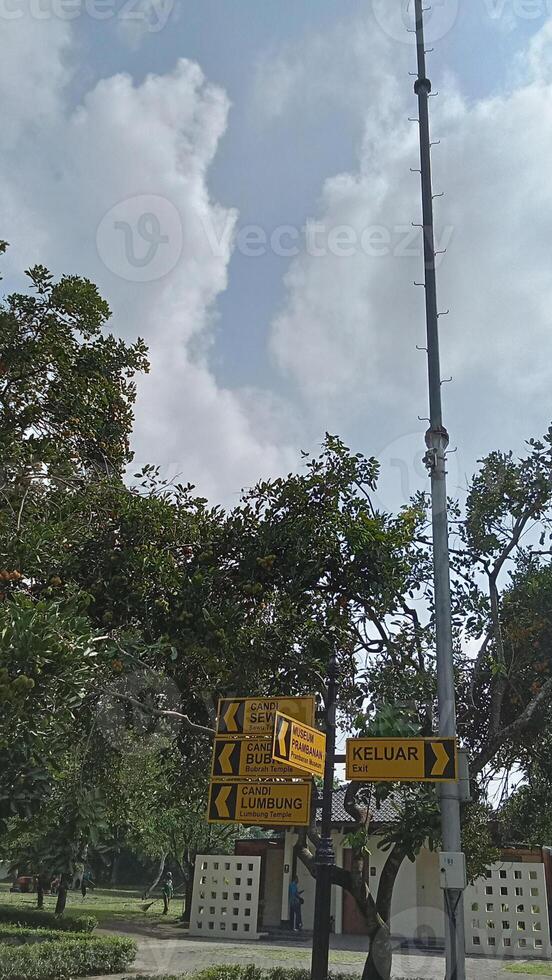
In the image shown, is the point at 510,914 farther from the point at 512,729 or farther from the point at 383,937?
the point at 512,729

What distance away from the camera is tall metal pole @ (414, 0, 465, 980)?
8523mm

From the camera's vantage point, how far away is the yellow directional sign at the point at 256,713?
8.23m

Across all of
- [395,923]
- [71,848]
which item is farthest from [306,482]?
[395,923]

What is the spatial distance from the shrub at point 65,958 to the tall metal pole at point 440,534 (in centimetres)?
734

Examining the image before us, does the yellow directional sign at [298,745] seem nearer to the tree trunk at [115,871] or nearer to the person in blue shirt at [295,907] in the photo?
the person in blue shirt at [295,907]

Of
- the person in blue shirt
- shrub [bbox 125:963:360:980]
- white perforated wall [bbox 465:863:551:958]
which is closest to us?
shrub [bbox 125:963:360:980]

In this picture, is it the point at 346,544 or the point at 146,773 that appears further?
the point at 146,773

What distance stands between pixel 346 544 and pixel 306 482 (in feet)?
4.02

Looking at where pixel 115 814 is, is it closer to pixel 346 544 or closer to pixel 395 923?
pixel 346 544

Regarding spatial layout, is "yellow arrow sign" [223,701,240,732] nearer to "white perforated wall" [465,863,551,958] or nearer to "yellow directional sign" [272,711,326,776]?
"yellow directional sign" [272,711,326,776]

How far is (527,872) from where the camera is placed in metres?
18.3

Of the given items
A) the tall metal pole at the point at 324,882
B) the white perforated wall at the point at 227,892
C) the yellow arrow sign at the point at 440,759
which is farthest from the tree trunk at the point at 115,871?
the yellow arrow sign at the point at 440,759

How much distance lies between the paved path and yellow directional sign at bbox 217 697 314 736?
23.1 ft

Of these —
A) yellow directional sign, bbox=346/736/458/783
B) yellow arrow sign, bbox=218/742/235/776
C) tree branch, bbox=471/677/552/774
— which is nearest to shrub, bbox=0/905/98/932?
tree branch, bbox=471/677/552/774
